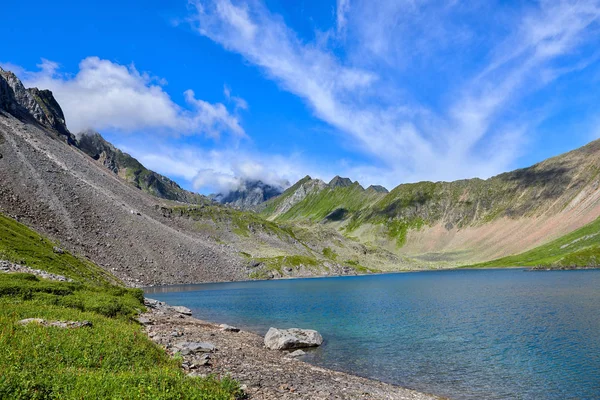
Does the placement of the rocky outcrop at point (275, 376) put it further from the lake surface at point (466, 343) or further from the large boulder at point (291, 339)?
the large boulder at point (291, 339)

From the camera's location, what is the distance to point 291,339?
38.1m

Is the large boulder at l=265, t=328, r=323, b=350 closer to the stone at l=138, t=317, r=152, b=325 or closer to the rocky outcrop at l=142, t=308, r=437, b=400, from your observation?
the rocky outcrop at l=142, t=308, r=437, b=400

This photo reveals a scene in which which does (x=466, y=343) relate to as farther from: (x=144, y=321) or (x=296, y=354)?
(x=144, y=321)

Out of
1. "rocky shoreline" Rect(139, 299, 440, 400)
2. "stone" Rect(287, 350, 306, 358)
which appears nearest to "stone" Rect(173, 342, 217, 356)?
"rocky shoreline" Rect(139, 299, 440, 400)

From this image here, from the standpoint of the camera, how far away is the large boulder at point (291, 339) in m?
37.7

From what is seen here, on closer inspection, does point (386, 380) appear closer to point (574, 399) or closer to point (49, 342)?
point (574, 399)

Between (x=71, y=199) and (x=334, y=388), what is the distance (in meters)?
146

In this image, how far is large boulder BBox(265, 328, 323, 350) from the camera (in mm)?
37734

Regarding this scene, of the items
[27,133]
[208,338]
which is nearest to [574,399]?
[208,338]

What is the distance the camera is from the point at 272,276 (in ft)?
656

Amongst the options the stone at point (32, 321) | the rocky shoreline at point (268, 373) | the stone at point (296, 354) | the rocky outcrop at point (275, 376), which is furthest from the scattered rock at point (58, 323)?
the stone at point (296, 354)

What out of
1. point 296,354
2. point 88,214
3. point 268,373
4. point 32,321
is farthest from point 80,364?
point 88,214

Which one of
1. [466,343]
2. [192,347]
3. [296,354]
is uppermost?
[466,343]

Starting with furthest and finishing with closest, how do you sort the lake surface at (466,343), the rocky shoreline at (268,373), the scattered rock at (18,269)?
the scattered rock at (18,269) → the lake surface at (466,343) → the rocky shoreline at (268,373)
